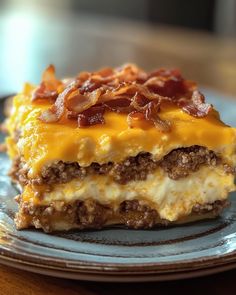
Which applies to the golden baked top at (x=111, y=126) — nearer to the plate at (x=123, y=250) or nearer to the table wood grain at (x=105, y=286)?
the plate at (x=123, y=250)

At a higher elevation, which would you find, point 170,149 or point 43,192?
point 170,149

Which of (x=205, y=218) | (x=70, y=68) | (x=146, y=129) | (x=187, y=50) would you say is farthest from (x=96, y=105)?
(x=187, y=50)

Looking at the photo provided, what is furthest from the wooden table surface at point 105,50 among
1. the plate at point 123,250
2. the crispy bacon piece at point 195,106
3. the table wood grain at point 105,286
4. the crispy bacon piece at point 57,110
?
the table wood grain at point 105,286

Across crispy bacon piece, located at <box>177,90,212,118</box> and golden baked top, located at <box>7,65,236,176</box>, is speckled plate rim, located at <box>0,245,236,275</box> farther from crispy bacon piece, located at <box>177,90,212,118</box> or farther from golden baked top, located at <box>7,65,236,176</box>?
crispy bacon piece, located at <box>177,90,212,118</box>

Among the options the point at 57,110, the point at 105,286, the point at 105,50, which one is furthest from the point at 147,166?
the point at 105,50

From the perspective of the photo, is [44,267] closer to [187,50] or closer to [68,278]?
[68,278]
